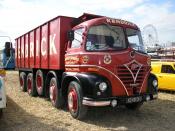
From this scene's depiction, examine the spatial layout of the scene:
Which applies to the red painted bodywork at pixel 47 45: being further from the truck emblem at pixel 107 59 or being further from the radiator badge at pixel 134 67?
the radiator badge at pixel 134 67

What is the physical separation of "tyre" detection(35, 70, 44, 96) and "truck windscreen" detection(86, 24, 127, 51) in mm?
3932

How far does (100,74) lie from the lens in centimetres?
834

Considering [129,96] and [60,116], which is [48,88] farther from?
[129,96]

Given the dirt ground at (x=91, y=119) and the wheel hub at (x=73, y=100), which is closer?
the dirt ground at (x=91, y=119)

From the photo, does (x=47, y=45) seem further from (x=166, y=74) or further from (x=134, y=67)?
(x=166, y=74)

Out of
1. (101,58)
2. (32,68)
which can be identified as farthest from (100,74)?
(32,68)

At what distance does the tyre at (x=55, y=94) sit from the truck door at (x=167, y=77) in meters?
6.05

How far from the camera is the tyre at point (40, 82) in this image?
12041mm

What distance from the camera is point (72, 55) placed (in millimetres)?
9203

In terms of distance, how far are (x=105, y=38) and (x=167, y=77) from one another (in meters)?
6.74

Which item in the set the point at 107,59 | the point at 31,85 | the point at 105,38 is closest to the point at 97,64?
the point at 107,59

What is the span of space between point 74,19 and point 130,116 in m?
3.56

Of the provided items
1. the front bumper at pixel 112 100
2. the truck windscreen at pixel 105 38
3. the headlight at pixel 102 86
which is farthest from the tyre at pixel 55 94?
the headlight at pixel 102 86

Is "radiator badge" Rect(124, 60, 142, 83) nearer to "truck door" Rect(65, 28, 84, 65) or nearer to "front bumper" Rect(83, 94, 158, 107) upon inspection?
"front bumper" Rect(83, 94, 158, 107)
